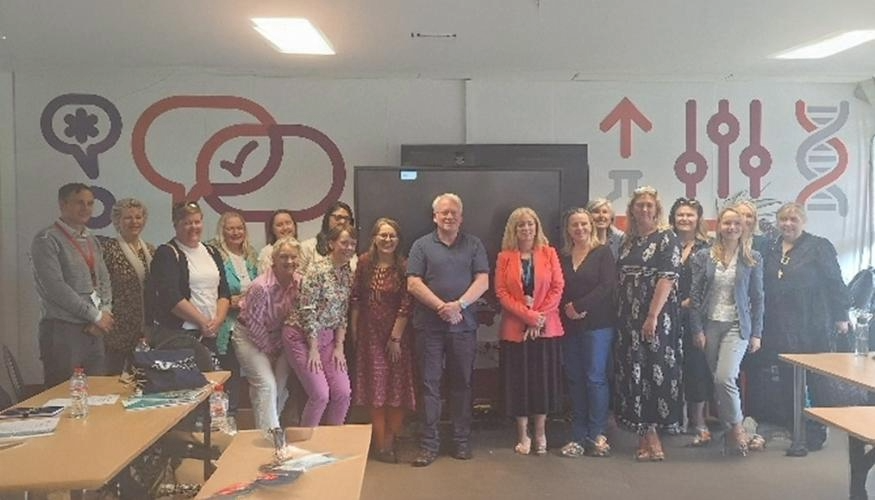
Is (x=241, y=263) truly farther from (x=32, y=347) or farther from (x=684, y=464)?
(x=684, y=464)

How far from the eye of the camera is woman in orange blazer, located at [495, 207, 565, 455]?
15.3ft

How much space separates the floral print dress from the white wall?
5.62ft

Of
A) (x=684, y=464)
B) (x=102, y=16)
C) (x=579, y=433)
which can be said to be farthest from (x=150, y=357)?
(x=684, y=464)

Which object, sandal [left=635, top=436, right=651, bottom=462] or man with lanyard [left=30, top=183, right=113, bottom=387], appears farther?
sandal [left=635, top=436, right=651, bottom=462]

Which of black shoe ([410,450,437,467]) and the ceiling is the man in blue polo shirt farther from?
the ceiling

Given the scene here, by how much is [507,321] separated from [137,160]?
3294mm

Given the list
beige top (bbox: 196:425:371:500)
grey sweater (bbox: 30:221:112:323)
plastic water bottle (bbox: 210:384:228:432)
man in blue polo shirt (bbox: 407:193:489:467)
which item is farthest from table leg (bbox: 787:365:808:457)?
grey sweater (bbox: 30:221:112:323)

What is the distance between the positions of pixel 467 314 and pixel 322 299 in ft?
2.96

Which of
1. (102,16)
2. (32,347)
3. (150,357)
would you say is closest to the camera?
(150,357)

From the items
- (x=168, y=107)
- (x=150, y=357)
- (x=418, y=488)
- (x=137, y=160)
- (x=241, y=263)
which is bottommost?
(x=418, y=488)

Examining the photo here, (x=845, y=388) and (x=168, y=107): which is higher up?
(x=168, y=107)

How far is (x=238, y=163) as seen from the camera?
6.02 m

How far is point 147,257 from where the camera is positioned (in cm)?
479

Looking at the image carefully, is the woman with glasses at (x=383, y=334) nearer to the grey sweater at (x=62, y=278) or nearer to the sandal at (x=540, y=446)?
the sandal at (x=540, y=446)
